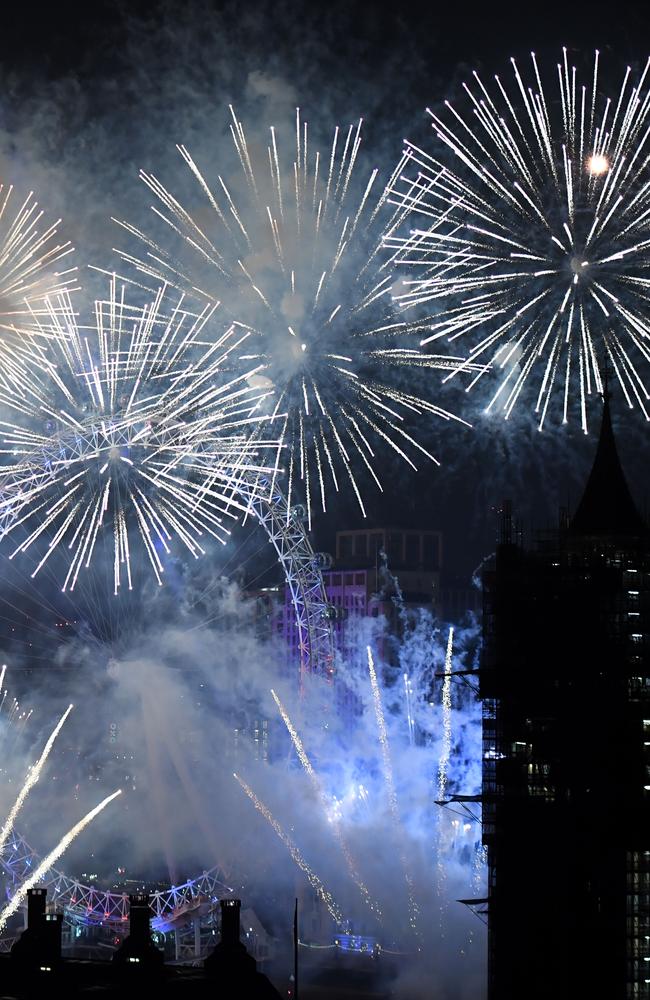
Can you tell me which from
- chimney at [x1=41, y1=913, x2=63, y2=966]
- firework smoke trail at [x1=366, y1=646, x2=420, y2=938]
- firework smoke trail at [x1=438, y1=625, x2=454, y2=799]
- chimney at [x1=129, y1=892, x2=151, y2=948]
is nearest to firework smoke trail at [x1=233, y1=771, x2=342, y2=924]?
firework smoke trail at [x1=366, y1=646, x2=420, y2=938]

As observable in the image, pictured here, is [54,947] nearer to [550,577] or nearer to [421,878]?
[550,577]

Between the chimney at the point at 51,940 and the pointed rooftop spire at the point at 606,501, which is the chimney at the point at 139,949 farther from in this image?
the pointed rooftop spire at the point at 606,501

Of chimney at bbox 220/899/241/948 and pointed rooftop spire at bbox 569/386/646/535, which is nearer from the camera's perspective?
chimney at bbox 220/899/241/948

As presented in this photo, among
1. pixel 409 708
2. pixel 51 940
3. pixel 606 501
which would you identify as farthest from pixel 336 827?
pixel 51 940

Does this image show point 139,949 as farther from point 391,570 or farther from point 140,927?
point 391,570

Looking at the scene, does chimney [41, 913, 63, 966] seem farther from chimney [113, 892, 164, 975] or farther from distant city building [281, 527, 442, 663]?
distant city building [281, 527, 442, 663]

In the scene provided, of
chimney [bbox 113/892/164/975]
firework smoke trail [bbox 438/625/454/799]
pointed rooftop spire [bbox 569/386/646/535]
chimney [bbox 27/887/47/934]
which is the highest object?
pointed rooftop spire [bbox 569/386/646/535]

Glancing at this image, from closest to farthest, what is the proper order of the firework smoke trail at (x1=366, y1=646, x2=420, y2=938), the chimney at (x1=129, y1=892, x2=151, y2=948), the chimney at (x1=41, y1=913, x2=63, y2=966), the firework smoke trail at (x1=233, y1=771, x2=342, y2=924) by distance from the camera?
the chimney at (x1=41, y1=913, x2=63, y2=966) < the chimney at (x1=129, y1=892, x2=151, y2=948) < the firework smoke trail at (x1=366, y1=646, x2=420, y2=938) < the firework smoke trail at (x1=233, y1=771, x2=342, y2=924)
